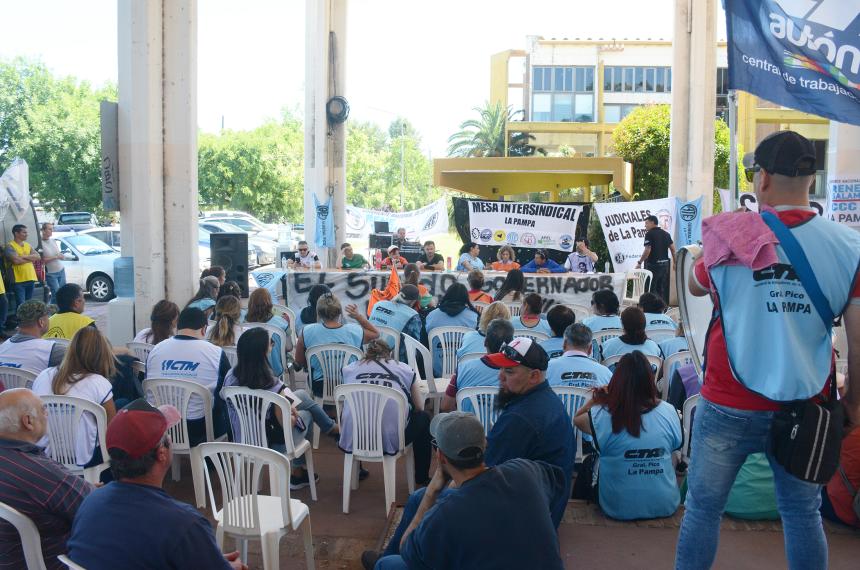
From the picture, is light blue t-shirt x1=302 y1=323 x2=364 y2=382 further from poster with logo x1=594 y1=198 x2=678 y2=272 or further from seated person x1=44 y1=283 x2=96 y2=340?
poster with logo x1=594 y1=198 x2=678 y2=272

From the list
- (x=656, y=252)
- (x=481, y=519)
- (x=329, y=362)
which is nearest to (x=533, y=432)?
(x=481, y=519)

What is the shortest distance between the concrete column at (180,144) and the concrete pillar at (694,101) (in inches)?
439

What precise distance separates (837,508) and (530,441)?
2.47m

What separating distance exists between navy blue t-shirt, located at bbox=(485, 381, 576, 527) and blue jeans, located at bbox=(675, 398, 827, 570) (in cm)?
88

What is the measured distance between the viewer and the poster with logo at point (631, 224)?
55.7ft

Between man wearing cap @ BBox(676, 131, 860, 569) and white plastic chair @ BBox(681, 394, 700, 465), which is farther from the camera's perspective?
white plastic chair @ BBox(681, 394, 700, 465)

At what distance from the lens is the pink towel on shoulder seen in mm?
2805

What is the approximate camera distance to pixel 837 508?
5090 mm

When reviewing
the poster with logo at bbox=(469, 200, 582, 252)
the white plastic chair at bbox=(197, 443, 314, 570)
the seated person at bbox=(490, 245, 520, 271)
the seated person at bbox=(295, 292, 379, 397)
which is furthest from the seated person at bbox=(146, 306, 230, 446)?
the poster with logo at bbox=(469, 200, 582, 252)

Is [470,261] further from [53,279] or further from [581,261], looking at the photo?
[53,279]

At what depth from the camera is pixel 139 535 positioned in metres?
2.91

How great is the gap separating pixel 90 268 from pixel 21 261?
6201 millimetres

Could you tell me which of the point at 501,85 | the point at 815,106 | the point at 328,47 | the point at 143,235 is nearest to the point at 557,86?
the point at 501,85

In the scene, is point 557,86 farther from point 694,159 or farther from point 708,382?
point 708,382
